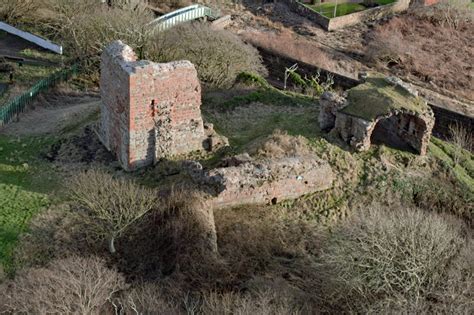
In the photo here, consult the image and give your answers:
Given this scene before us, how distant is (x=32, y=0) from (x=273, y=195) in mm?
25635

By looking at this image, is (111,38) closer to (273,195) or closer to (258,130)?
(258,130)

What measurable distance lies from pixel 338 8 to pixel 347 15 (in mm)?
2238

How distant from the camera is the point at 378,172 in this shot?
966 inches

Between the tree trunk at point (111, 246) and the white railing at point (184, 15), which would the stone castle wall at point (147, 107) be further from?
the white railing at point (184, 15)

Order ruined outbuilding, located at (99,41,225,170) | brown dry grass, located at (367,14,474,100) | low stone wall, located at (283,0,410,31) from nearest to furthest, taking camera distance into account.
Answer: ruined outbuilding, located at (99,41,225,170) < brown dry grass, located at (367,14,474,100) < low stone wall, located at (283,0,410,31)

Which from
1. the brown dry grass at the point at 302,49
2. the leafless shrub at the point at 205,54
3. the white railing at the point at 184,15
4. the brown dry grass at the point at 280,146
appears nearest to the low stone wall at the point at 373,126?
the brown dry grass at the point at 280,146

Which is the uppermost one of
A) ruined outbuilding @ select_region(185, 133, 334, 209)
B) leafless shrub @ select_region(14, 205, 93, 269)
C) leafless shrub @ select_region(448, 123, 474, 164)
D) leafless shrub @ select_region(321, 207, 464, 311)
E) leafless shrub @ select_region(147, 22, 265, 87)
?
leafless shrub @ select_region(321, 207, 464, 311)

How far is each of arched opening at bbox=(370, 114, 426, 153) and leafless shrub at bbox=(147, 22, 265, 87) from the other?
8.98 metres

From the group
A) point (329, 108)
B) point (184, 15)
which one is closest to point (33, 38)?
point (184, 15)

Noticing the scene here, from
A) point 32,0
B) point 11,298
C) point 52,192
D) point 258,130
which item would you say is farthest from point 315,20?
point 11,298

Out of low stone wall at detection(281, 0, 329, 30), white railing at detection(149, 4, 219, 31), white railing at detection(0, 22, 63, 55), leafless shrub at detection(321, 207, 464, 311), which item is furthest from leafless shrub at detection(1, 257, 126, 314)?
low stone wall at detection(281, 0, 329, 30)

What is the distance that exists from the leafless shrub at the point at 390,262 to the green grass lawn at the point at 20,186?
30.1 feet

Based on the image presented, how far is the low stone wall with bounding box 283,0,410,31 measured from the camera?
167 ft

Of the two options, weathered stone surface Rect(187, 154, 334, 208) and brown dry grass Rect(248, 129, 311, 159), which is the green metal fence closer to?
weathered stone surface Rect(187, 154, 334, 208)
